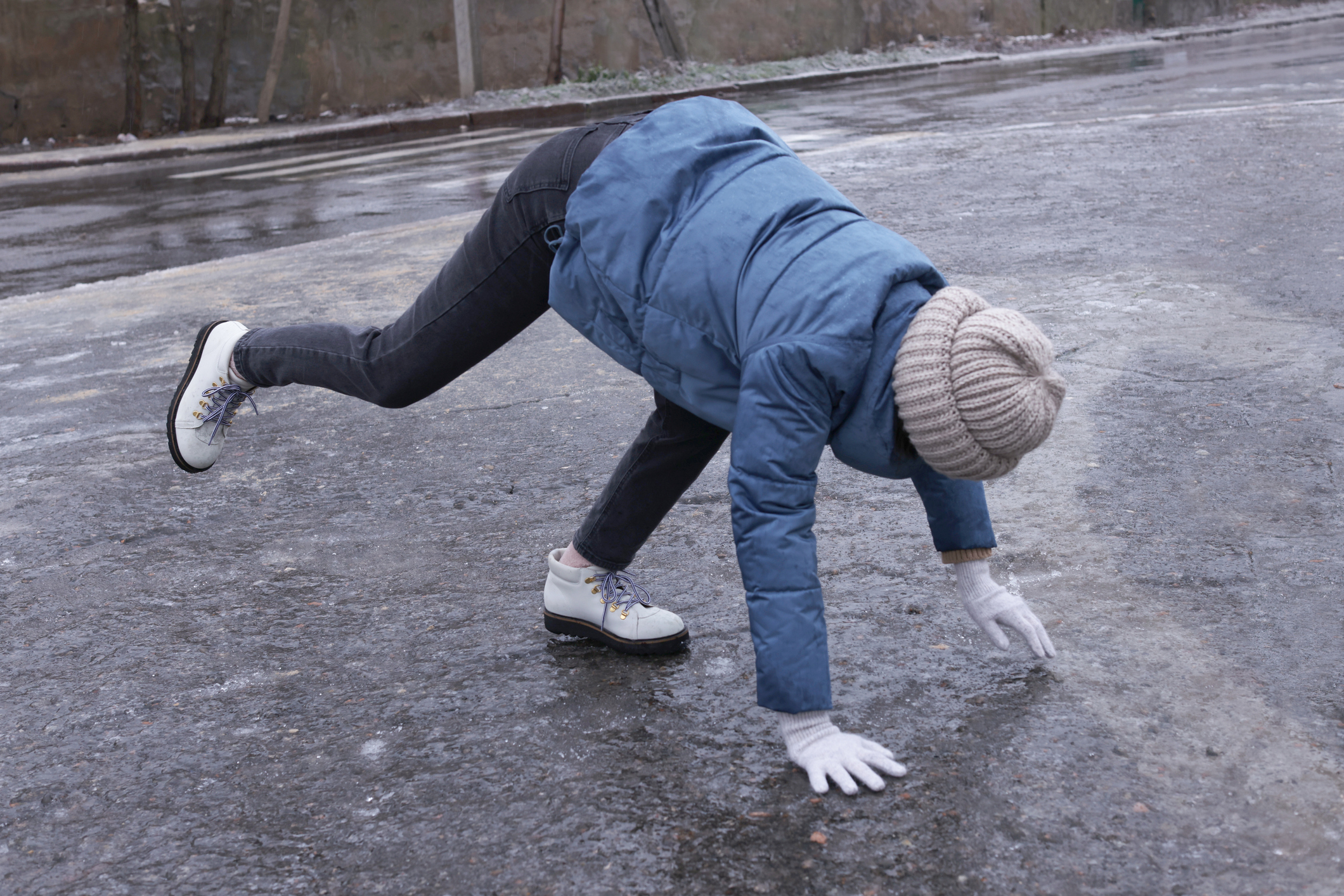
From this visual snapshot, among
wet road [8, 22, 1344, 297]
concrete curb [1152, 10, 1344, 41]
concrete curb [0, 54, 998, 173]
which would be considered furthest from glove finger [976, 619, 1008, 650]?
concrete curb [1152, 10, 1344, 41]

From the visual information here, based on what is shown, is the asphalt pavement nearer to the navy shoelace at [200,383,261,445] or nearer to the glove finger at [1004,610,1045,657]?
the glove finger at [1004,610,1045,657]

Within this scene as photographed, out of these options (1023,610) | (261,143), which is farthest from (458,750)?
(261,143)

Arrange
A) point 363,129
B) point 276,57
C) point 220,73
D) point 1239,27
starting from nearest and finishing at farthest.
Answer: point 363,129, point 276,57, point 220,73, point 1239,27

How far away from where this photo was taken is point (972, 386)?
1.67 metres

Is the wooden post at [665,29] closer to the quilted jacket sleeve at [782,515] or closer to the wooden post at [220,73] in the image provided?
the wooden post at [220,73]

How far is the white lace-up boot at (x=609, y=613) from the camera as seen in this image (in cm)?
233

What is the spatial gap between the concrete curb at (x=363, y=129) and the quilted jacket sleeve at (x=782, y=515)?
12.0 m

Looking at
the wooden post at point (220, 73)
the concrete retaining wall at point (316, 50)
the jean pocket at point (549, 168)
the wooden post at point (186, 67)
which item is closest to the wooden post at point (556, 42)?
the concrete retaining wall at point (316, 50)

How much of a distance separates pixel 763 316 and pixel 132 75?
16.6 meters

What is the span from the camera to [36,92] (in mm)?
15836

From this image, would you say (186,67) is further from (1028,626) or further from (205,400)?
(1028,626)

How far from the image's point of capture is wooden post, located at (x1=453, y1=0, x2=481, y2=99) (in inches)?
609

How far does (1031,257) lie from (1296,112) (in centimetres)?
454

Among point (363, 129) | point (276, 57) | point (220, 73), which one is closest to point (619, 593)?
point (363, 129)
